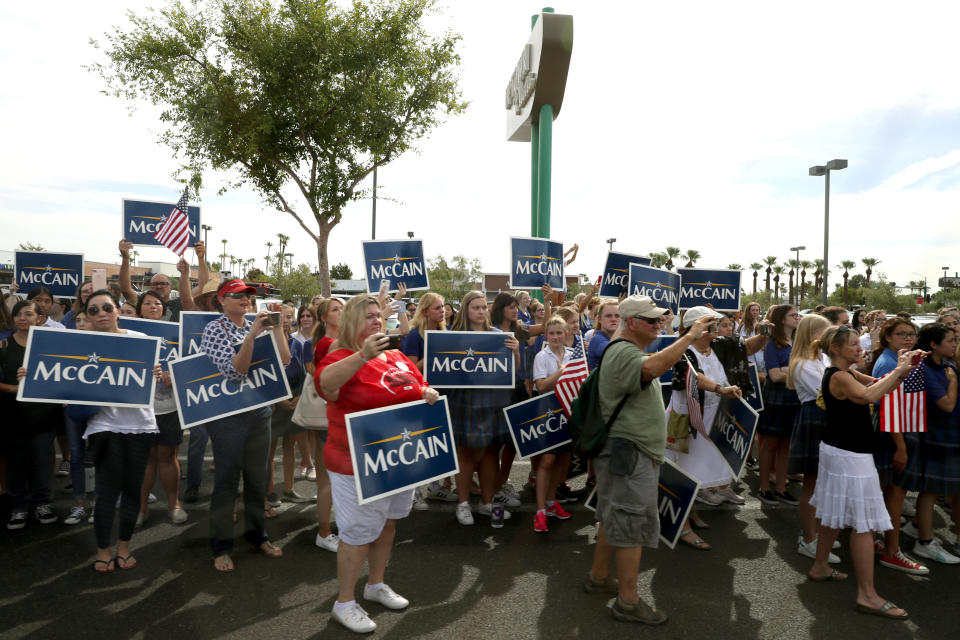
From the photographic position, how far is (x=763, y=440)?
639 cm

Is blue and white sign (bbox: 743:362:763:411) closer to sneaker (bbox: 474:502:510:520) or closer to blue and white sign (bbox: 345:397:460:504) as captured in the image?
sneaker (bbox: 474:502:510:520)

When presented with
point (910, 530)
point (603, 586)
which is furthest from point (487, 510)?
point (910, 530)

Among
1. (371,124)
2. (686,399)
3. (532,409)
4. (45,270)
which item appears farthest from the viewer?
(371,124)

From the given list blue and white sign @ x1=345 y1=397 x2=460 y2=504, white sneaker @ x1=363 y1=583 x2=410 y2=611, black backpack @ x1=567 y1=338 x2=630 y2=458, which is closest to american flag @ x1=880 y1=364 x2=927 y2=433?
black backpack @ x1=567 y1=338 x2=630 y2=458

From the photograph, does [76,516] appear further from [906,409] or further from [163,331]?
[906,409]

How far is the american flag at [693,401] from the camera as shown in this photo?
484cm

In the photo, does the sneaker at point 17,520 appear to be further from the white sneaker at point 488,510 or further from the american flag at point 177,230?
the white sneaker at point 488,510

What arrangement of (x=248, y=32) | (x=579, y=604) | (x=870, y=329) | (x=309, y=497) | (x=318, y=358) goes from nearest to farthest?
(x=579, y=604) → (x=318, y=358) → (x=309, y=497) → (x=870, y=329) → (x=248, y=32)

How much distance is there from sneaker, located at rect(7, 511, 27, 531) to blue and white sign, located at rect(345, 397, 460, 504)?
3.75 m

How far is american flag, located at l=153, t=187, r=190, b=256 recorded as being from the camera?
7.73 metres

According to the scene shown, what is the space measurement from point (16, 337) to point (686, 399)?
19.4ft

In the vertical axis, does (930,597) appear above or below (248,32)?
below

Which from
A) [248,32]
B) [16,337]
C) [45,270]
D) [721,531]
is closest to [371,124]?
[248,32]

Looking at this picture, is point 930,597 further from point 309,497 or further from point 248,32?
point 248,32
